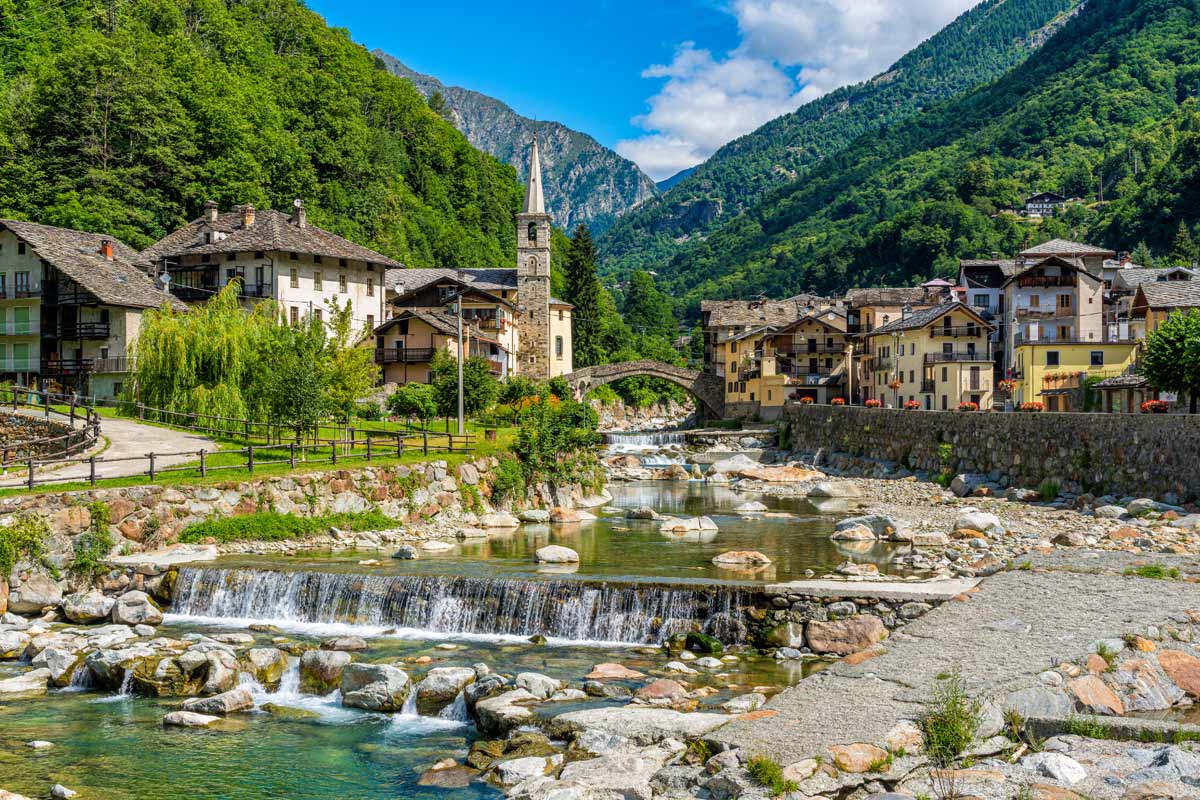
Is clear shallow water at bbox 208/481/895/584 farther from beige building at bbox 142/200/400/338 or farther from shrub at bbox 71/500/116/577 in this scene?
beige building at bbox 142/200/400/338

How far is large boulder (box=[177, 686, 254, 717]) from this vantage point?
1775 centimetres

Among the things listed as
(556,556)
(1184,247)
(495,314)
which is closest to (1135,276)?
(1184,247)

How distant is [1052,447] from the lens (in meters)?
44.5

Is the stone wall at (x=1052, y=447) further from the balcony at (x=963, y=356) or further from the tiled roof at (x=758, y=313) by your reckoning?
the tiled roof at (x=758, y=313)

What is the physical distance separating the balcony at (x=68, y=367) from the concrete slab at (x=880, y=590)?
47.2m

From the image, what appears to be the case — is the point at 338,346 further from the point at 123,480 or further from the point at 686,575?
the point at 686,575

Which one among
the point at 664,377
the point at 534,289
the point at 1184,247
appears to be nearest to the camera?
the point at 534,289

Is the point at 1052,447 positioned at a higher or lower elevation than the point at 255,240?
lower

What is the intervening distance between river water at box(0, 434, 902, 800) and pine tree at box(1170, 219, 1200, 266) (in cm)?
9343

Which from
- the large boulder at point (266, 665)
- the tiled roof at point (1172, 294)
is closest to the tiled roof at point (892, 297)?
the tiled roof at point (1172, 294)

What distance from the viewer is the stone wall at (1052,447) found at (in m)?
37.5

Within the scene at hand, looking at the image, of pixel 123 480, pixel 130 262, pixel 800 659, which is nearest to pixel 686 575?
pixel 800 659

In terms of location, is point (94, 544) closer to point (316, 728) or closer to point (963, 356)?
point (316, 728)

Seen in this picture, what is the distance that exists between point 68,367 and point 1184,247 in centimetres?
11104
